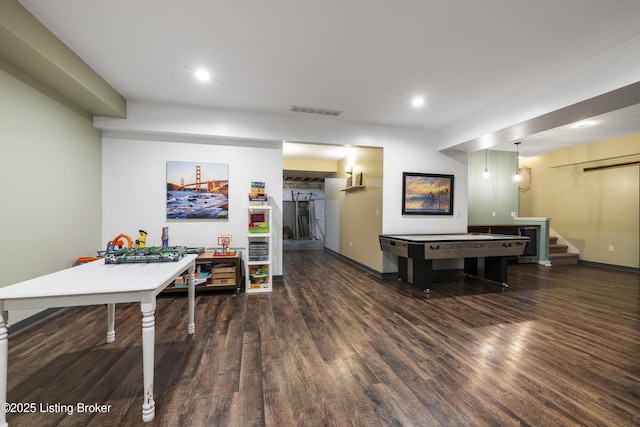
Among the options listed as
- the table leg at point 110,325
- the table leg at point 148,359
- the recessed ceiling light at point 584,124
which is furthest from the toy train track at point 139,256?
the recessed ceiling light at point 584,124

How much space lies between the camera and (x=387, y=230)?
4.79 m

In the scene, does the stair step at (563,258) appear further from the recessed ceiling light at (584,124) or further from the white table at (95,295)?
the white table at (95,295)

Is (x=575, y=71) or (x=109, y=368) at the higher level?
(x=575, y=71)

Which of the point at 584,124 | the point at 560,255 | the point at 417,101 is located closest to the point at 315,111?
the point at 417,101

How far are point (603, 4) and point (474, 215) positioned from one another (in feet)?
17.4

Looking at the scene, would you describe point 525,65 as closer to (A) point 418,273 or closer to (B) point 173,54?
(A) point 418,273

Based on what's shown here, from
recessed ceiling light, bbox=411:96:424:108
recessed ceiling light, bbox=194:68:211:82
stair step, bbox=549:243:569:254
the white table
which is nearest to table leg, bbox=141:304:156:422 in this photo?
the white table

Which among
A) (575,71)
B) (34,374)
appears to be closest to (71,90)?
(34,374)

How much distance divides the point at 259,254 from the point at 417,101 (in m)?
3.24

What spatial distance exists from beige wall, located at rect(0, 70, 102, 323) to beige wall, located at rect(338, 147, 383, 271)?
442 cm

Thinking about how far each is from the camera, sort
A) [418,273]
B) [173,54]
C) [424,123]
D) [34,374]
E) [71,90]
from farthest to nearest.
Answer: [424,123] → [418,273] → [71,90] → [173,54] → [34,374]

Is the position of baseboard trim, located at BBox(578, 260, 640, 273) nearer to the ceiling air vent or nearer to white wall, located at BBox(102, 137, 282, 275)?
the ceiling air vent

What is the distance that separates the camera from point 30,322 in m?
2.66

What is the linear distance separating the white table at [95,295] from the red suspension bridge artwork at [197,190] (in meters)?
2.33
